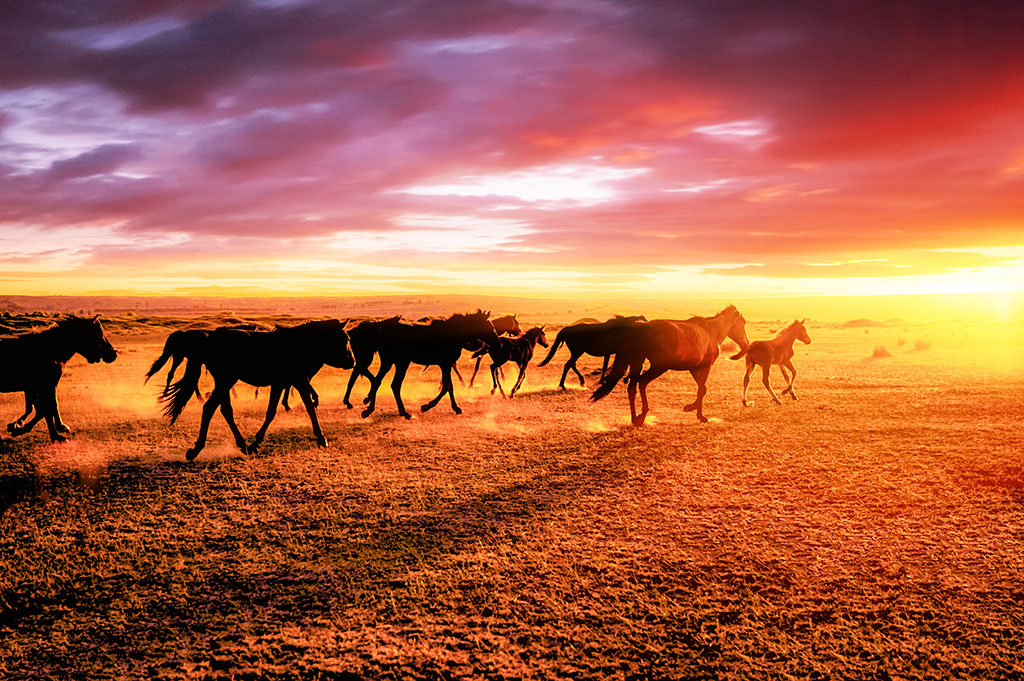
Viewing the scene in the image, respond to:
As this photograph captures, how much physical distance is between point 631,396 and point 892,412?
5.77 m

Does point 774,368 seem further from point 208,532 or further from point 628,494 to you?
point 208,532

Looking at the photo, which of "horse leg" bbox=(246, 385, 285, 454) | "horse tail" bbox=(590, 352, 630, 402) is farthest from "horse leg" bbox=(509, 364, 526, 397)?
"horse leg" bbox=(246, 385, 285, 454)

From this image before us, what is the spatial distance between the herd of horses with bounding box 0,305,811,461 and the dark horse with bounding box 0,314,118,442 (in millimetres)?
14

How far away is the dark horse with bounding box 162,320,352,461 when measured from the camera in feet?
31.2

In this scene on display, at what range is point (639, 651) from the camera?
4223 mm

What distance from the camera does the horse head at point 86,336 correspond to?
417 inches

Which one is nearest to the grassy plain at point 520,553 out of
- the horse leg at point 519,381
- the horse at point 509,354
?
the horse leg at point 519,381

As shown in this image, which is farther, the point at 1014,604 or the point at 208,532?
the point at 208,532

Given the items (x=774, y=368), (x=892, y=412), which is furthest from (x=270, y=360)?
(x=774, y=368)

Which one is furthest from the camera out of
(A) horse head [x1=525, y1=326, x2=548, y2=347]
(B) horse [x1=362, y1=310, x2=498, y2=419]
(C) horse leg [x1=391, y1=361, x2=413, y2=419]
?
(A) horse head [x1=525, y1=326, x2=548, y2=347]

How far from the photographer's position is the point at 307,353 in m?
9.92

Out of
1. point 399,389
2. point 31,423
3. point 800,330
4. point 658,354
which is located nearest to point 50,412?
point 31,423

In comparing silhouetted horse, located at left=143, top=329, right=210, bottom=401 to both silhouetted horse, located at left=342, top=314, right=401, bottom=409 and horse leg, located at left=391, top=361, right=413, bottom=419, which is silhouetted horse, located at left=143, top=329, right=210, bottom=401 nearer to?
silhouetted horse, located at left=342, top=314, right=401, bottom=409

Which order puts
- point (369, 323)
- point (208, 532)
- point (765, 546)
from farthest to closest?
point (369, 323) → point (208, 532) → point (765, 546)
